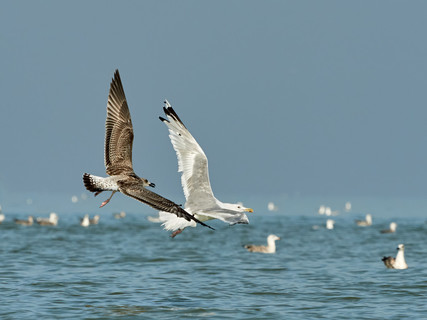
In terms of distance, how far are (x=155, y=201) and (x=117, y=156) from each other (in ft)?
12.2

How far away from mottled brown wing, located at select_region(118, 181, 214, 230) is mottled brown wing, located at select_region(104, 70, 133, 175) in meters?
1.97

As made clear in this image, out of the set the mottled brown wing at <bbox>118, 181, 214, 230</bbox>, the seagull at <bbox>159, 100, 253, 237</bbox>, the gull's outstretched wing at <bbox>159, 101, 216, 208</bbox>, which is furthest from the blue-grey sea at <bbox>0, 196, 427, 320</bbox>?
the mottled brown wing at <bbox>118, 181, 214, 230</bbox>

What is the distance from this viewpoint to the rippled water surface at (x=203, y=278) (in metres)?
19.8

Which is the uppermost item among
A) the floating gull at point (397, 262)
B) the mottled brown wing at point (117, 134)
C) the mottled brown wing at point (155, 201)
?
the mottled brown wing at point (117, 134)

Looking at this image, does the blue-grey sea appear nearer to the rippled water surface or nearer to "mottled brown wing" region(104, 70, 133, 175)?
the rippled water surface

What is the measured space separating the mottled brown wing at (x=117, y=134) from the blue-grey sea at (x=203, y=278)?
11.8 feet

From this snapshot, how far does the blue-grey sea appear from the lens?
19797 mm

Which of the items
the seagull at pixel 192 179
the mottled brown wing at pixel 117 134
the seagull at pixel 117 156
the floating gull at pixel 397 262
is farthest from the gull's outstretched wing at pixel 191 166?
the floating gull at pixel 397 262

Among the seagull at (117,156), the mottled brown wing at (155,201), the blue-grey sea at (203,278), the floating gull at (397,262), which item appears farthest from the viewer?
the floating gull at (397,262)

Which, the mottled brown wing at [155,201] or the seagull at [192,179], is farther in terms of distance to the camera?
the seagull at [192,179]

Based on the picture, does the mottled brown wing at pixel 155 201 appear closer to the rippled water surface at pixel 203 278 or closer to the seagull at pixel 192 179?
the seagull at pixel 192 179

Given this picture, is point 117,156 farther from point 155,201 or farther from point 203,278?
point 203,278

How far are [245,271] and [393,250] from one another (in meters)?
11.8

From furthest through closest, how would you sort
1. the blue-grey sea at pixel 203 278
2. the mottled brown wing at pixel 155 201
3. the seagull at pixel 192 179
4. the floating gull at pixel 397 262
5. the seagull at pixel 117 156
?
the floating gull at pixel 397 262 → the blue-grey sea at pixel 203 278 → the seagull at pixel 192 179 → the seagull at pixel 117 156 → the mottled brown wing at pixel 155 201
